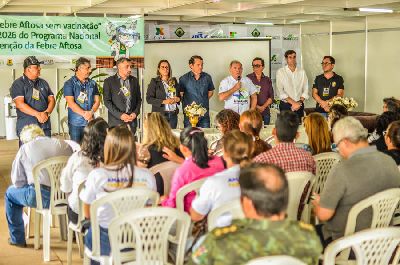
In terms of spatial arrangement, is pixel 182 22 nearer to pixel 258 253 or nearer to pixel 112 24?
pixel 112 24

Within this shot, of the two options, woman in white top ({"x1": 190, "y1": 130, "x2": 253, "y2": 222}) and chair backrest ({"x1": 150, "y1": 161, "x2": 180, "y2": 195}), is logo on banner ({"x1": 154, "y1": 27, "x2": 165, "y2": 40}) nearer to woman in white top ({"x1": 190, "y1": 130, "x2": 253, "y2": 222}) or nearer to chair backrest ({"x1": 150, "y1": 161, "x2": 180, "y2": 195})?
chair backrest ({"x1": 150, "y1": 161, "x2": 180, "y2": 195})

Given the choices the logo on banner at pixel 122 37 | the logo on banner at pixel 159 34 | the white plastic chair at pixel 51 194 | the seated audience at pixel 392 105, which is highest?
the logo on banner at pixel 159 34

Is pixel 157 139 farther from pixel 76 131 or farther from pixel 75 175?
pixel 76 131

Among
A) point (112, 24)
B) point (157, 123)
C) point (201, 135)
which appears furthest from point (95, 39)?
point (201, 135)

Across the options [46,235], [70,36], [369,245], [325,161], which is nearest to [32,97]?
[70,36]

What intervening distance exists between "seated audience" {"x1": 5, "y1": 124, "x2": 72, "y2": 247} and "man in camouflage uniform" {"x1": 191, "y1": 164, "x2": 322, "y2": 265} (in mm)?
3211

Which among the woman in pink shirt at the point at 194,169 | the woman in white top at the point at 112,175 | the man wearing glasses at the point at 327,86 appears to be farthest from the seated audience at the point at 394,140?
the man wearing glasses at the point at 327,86

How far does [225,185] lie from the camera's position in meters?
3.92

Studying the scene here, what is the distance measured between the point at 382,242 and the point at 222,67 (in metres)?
9.27

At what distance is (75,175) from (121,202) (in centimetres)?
86

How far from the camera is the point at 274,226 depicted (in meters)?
2.67

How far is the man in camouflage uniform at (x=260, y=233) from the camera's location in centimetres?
264

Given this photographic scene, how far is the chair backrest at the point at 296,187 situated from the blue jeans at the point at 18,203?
7.05 ft

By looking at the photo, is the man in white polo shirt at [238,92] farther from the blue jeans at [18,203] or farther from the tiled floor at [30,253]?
the blue jeans at [18,203]
